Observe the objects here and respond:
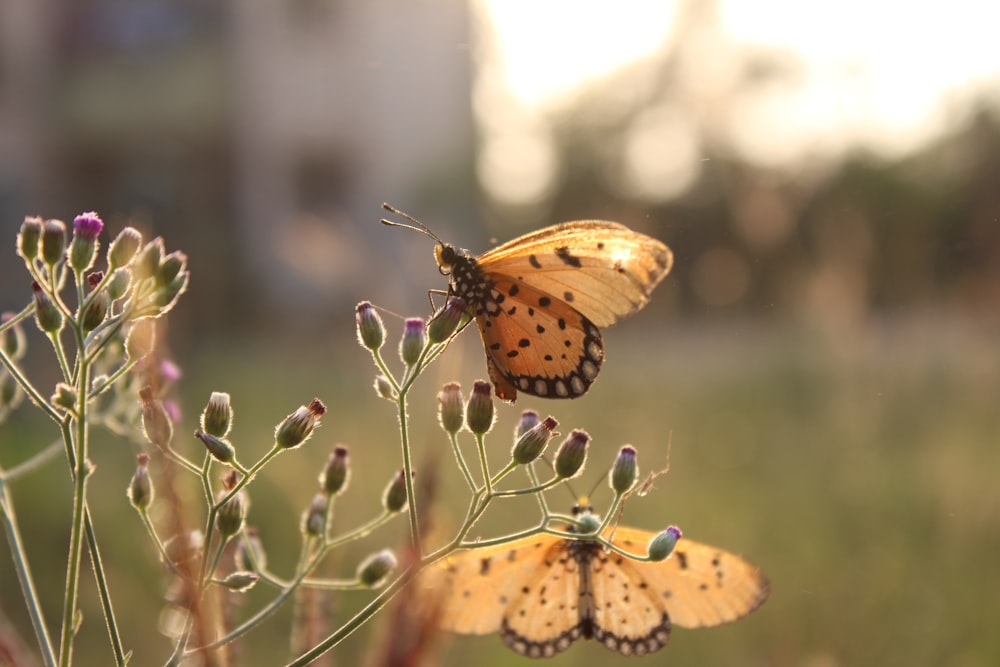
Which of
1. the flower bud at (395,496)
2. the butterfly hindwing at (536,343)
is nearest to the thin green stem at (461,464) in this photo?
the flower bud at (395,496)

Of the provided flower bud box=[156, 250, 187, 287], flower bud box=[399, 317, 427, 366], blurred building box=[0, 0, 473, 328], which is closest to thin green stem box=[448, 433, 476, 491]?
flower bud box=[399, 317, 427, 366]

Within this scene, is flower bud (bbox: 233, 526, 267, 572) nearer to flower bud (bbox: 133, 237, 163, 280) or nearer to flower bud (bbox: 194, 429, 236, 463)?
flower bud (bbox: 194, 429, 236, 463)

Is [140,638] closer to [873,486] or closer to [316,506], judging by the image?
[316,506]

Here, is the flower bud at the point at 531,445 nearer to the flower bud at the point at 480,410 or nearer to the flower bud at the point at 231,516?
the flower bud at the point at 480,410

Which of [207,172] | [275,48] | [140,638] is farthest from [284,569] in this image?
[275,48]

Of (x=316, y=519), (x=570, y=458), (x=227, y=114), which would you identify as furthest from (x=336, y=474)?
(x=227, y=114)

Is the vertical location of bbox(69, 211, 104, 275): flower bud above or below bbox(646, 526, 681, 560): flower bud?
above
